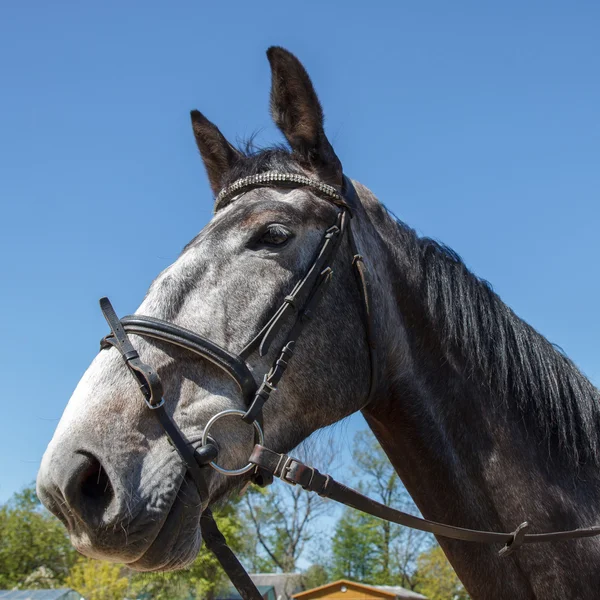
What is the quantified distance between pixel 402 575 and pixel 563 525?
5710 centimetres

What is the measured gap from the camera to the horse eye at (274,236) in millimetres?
3049

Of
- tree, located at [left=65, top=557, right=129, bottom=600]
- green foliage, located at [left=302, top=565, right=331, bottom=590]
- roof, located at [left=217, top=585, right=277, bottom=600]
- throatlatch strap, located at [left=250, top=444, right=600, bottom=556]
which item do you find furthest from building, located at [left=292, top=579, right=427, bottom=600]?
throatlatch strap, located at [left=250, top=444, right=600, bottom=556]

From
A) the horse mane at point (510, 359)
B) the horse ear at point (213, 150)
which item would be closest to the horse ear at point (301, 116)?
the horse ear at point (213, 150)

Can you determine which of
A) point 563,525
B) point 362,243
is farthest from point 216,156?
point 563,525

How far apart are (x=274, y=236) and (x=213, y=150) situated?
4.26ft

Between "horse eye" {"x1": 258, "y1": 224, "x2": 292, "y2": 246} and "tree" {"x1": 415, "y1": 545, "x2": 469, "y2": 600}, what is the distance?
45.9 meters

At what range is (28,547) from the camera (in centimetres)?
4119

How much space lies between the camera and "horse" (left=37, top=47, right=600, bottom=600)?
238cm

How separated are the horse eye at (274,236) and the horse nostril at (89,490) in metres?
1.30

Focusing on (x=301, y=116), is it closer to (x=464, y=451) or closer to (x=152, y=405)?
(x=152, y=405)

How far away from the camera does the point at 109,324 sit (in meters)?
2.61

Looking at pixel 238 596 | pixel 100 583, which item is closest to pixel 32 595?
pixel 100 583

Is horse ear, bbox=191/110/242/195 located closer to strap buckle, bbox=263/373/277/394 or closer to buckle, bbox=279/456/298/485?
strap buckle, bbox=263/373/277/394

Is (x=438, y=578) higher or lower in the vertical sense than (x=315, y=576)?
higher
